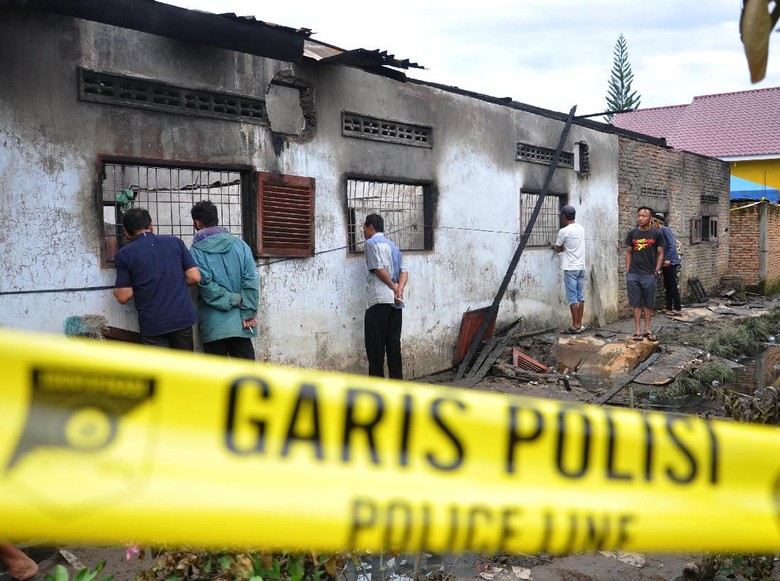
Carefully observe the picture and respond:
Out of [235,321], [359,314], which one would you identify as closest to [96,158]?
[235,321]

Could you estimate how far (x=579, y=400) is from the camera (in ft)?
25.2

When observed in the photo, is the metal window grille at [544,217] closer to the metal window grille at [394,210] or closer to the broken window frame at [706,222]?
the metal window grille at [394,210]

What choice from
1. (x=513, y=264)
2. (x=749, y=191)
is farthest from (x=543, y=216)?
(x=749, y=191)

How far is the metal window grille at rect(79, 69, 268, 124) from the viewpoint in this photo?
211 inches

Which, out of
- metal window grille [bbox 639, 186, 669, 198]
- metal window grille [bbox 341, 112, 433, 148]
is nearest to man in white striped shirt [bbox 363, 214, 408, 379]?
metal window grille [bbox 341, 112, 433, 148]

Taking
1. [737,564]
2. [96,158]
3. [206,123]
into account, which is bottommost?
[737,564]

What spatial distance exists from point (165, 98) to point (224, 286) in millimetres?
1499

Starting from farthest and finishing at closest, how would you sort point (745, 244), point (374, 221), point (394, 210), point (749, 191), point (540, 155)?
point (749, 191), point (745, 244), point (540, 155), point (394, 210), point (374, 221)

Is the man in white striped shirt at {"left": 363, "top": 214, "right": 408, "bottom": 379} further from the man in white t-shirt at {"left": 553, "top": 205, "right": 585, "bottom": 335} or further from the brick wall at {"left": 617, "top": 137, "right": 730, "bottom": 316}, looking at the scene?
the brick wall at {"left": 617, "top": 137, "right": 730, "bottom": 316}

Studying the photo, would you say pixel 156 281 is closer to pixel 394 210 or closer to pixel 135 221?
pixel 135 221

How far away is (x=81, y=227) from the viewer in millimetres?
5305

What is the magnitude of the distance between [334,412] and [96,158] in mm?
4256

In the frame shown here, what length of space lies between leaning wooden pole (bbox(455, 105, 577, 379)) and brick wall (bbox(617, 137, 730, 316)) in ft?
8.98

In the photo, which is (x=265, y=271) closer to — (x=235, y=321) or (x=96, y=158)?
(x=235, y=321)
